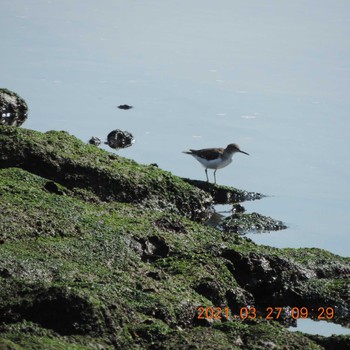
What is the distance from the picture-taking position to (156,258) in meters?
8.52

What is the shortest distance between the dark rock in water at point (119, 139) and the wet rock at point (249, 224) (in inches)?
129

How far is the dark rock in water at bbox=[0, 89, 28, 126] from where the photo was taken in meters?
15.4

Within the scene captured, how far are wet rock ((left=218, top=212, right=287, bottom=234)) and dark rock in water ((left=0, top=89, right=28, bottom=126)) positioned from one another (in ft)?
16.4

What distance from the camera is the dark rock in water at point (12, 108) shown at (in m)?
15.4

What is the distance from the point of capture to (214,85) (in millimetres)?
18078

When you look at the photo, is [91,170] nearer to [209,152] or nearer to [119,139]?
[209,152]

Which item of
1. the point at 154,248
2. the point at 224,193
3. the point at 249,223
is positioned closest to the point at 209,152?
the point at 224,193

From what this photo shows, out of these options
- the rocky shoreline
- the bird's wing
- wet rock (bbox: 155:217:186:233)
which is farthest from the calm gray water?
wet rock (bbox: 155:217:186:233)

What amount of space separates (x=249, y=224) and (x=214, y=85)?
6.94 meters

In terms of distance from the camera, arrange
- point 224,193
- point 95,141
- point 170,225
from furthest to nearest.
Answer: point 95,141, point 224,193, point 170,225

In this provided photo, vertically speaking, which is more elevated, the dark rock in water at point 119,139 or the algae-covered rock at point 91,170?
the dark rock in water at point 119,139

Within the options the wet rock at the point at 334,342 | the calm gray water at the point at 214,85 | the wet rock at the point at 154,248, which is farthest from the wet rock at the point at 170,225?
the wet rock at the point at 334,342

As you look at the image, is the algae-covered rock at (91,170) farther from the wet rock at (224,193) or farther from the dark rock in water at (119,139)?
the dark rock in water at (119,139)
